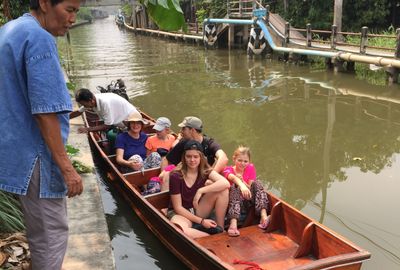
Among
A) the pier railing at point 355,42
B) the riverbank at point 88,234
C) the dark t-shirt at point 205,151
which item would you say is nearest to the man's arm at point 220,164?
the dark t-shirt at point 205,151

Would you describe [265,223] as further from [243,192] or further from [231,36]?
[231,36]

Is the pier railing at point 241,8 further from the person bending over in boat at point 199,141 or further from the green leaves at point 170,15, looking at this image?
the green leaves at point 170,15

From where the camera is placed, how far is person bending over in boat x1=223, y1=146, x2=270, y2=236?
427 centimetres

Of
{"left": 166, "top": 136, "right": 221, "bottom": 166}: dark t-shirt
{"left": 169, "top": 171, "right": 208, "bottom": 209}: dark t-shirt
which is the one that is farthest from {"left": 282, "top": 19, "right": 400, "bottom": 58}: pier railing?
{"left": 169, "top": 171, "right": 208, "bottom": 209}: dark t-shirt

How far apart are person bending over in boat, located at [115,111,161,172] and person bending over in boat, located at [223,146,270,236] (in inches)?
51.6

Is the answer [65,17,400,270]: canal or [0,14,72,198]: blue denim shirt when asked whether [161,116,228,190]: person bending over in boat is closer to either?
[65,17,400,270]: canal

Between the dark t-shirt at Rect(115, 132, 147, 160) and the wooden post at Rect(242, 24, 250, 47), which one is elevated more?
the wooden post at Rect(242, 24, 250, 47)

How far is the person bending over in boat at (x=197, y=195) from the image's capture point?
4148 mm

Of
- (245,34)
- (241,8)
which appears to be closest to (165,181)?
(241,8)

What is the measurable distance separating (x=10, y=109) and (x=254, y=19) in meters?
17.6

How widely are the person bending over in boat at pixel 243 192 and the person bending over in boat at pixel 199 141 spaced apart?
0.12 m

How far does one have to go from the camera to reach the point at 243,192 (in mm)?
4242

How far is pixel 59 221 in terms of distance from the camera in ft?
7.01

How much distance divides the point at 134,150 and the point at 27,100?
3794 mm
